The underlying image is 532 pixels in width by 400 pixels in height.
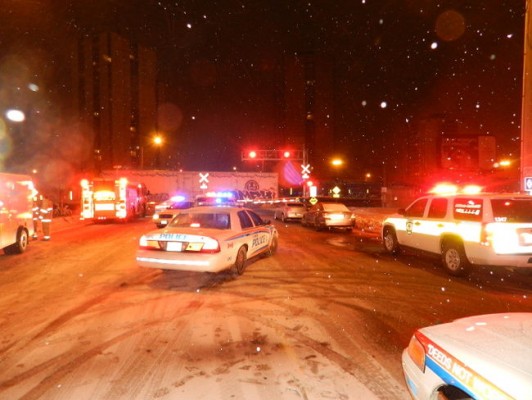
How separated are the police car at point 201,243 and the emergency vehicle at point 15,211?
5313 millimetres

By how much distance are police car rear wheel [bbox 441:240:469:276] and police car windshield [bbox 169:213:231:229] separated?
4.87m

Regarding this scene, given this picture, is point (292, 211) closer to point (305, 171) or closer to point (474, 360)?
point (305, 171)

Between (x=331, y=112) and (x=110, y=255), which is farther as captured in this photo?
(x=331, y=112)

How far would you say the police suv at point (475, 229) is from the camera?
333 inches

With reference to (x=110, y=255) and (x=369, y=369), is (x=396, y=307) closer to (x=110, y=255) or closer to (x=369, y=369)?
(x=369, y=369)

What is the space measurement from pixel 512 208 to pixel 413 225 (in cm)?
296

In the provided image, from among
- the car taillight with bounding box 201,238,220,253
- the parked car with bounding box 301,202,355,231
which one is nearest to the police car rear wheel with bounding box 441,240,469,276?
the car taillight with bounding box 201,238,220,253

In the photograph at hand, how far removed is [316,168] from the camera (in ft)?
240

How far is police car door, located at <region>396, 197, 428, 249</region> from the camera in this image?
36.7 feet

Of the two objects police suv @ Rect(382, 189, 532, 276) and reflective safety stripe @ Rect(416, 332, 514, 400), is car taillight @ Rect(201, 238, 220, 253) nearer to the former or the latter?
police suv @ Rect(382, 189, 532, 276)

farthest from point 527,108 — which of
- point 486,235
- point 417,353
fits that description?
point 417,353

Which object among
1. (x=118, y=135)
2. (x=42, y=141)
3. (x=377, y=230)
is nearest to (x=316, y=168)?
(x=118, y=135)

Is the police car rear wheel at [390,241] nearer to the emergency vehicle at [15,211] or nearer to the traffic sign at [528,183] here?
the traffic sign at [528,183]

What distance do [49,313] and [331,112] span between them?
67.4 metres
